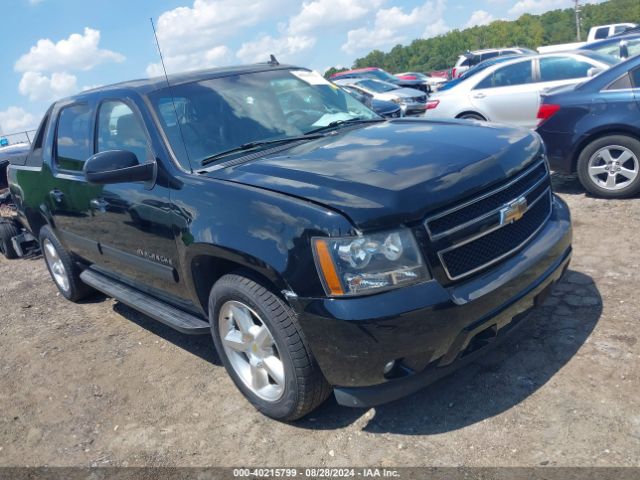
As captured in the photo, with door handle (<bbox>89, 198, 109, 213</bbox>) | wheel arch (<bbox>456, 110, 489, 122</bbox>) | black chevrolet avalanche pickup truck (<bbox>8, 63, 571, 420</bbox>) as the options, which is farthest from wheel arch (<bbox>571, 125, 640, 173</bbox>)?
door handle (<bbox>89, 198, 109, 213</bbox>)

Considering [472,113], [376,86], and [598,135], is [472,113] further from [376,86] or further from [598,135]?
[376,86]

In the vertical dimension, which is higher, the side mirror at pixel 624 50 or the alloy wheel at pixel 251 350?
the side mirror at pixel 624 50

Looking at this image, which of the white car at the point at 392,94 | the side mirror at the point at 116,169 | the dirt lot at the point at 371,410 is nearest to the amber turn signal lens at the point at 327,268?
the dirt lot at the point at 371,410

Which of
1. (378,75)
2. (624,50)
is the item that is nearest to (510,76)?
(624,50)

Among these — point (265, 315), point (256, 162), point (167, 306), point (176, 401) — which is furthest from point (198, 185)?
point (176, 401)

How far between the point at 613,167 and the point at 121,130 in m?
4.91

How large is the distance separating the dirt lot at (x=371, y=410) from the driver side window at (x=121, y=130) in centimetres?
152

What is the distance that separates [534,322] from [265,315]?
1.91 meters

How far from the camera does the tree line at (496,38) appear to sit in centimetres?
9019

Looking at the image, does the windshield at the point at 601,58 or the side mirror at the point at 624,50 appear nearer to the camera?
the windshield at the point at 601,58

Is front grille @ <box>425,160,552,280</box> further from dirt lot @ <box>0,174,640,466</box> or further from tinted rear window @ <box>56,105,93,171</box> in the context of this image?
tinted rear window @ <box>56,105,93,171</box>

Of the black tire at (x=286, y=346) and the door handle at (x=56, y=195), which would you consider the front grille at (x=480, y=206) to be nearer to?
the black tire at (x=286, y=346)

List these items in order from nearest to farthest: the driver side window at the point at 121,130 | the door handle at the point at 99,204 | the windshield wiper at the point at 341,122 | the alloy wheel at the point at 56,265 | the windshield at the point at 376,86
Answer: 1. the driver side window at the point at 121,130
2. the windshield wiper at the point at 341,122
3. the door handle at the point at 99,204
4. the alloy wheel at the point at 56,265
5. the windshield at the point at 376,86

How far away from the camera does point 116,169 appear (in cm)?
342
